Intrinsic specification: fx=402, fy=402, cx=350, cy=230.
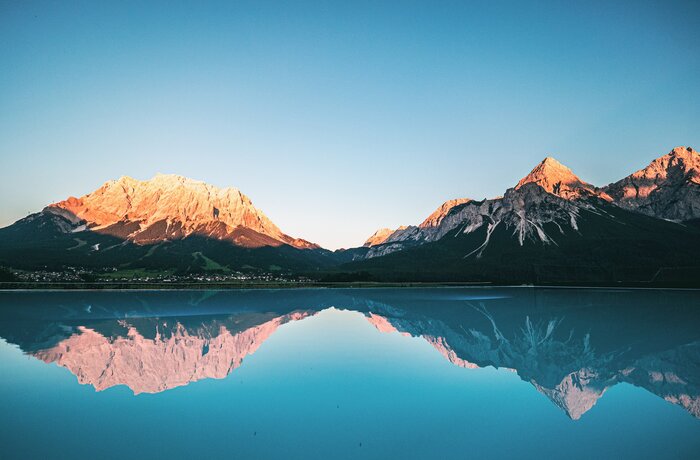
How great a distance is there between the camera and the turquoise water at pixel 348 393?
1986 centimetres

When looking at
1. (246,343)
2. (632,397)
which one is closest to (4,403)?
(246,343)

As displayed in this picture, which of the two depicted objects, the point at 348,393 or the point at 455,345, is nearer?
the point at 348,393

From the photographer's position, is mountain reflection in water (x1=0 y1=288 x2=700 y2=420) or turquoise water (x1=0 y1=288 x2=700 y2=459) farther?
mountain reflection in water (x1=0 y1=288 x2=700 y2=420)

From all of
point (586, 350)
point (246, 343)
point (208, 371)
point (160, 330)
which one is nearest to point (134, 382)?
point (208, 371)

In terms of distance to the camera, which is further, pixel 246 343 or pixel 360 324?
pixel 360 324

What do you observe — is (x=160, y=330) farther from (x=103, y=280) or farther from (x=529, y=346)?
(x=103, y=280)

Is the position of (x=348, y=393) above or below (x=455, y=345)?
above

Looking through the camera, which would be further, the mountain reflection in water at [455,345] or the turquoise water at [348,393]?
the mountain reflection in water at [455,345]

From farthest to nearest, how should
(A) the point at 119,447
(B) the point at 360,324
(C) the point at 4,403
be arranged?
1. (B) the point at 360,324
2. (C) the point at 4,403
3. (A) the point at 119,447

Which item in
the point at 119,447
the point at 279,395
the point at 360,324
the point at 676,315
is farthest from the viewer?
the point at 676,315

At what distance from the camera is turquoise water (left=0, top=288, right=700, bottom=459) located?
782 inches

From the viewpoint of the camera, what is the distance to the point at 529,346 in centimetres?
4825

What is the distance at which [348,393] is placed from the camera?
2878cm

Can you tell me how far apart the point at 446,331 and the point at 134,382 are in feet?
138
